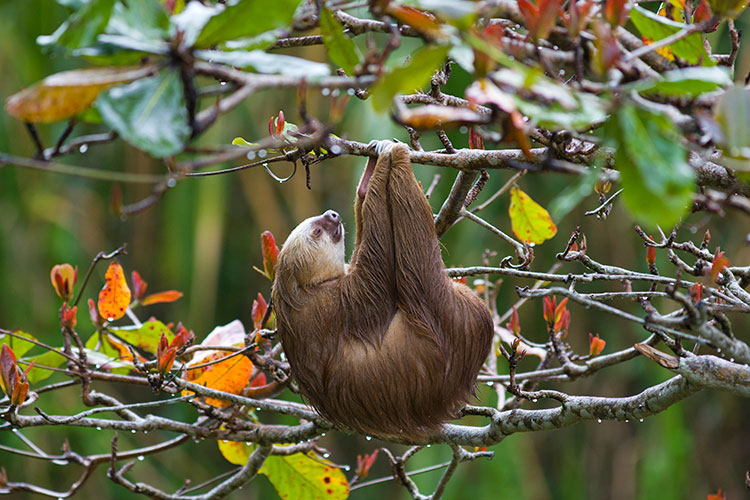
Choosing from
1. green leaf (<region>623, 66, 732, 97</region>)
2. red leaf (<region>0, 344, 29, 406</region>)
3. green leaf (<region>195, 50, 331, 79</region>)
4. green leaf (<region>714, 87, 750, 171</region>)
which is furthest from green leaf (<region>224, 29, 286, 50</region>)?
red leaf (<region>0, 344, 29, 406</region>)

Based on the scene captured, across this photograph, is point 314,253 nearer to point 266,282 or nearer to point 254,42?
point 254,42

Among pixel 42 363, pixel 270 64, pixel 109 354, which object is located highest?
pixel 270 64

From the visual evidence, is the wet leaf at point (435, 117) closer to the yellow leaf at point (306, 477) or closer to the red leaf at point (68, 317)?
the red leaf at point (68, 317)

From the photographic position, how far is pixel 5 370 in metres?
2.19

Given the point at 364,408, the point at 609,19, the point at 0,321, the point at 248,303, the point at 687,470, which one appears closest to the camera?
the point at 609,19

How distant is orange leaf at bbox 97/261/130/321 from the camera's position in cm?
257

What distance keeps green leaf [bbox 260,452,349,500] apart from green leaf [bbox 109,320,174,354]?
1.88 ft

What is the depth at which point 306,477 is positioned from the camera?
8.93ft

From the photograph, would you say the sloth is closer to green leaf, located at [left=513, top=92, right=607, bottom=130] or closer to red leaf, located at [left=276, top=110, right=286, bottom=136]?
red leaf, located at [left=276, top=110, right=286, bottom=136]

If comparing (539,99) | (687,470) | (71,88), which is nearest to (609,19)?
(539,99)

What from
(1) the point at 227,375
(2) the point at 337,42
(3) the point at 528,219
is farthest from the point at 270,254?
(2) the point at 337,42

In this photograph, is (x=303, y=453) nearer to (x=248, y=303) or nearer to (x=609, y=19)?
(x=609, y=19)

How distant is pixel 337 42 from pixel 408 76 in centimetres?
29

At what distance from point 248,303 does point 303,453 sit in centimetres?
635
